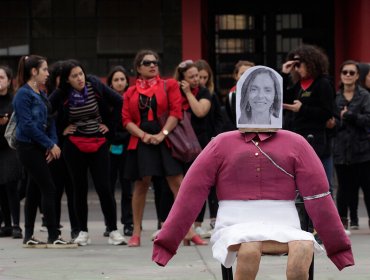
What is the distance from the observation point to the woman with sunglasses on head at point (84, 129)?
1030 cm

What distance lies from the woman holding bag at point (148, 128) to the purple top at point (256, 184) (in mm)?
4122

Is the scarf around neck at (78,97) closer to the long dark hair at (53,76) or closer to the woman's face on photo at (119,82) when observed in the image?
the long dark hair at (53,76)

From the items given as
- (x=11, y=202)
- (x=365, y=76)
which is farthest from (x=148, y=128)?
(x=365, y=76)

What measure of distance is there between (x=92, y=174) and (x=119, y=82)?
74.7 inches

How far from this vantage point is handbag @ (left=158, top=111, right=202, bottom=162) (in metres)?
10.2

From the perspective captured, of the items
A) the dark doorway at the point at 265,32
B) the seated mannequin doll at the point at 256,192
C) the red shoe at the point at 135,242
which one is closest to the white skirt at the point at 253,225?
the seated mannequin doll at the point at 256,192

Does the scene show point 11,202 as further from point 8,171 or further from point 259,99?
point 259,99

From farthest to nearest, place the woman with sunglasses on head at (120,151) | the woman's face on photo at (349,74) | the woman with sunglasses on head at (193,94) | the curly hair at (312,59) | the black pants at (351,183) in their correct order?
1. the woman with sunglasses on head at (120,151)
2. the black pants at (351,183)
3. the woman's face on photo at (349,74)
4. the woman with sunglasses on head at (193,94)
5. the curly hair at (312,59)

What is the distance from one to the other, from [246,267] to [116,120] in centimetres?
510

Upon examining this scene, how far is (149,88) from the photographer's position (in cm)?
1023

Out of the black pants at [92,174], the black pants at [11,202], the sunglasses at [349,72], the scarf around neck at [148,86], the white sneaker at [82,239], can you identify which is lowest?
the white sneaker at [82,239]

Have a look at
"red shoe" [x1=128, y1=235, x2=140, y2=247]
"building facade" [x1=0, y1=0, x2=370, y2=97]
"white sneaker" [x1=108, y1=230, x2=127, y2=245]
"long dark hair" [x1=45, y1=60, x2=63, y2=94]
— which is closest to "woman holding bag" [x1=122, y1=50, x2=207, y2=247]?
"red shoe" [x1=128, y1=235, x2=140, y2=247]

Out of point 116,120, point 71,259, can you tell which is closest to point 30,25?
point 116,120

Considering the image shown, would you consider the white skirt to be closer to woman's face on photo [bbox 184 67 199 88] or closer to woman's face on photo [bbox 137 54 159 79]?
woman's face on photo [bbox 137 54 159 79]
